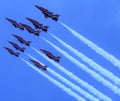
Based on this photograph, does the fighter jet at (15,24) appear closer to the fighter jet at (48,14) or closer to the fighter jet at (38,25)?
the fighter jet at (38,25)

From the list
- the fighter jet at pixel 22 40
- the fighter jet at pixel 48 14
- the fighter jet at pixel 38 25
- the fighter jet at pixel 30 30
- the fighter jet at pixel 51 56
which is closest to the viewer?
the fighter jet at pixel 48 14

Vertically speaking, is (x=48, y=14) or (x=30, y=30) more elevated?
(x=48, y=14)

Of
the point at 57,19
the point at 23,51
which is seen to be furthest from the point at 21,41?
the point at 57,19

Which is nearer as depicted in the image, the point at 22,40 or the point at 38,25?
the point at 38,25

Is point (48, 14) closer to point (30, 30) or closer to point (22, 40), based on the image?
point (30, 30)

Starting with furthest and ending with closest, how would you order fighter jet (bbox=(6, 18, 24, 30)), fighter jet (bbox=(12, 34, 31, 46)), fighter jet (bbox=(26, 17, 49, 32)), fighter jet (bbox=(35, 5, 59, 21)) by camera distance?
fighter jet (bbox=(6, 18, 24, 30)) < fighter jet (bbox=(12, 34, 31, 46)) < fighter jet (bbox=(26, 17, 49, 32)) < fighter jet (bbox=(35, 5, 59, 21))

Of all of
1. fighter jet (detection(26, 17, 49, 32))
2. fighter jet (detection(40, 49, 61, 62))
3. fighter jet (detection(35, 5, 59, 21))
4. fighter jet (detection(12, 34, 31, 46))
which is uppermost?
fighter jet (detection(35, 5, 59, 21))

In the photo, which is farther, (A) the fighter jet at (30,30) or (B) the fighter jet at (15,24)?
(B) the fighter jet at (15,24)

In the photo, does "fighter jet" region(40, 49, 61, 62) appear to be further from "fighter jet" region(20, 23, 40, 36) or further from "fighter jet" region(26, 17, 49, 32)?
"fighter jet" region(26, 17, 49, 32)

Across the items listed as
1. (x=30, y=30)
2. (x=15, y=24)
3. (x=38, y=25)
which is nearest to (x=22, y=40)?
(x=15, y=24)

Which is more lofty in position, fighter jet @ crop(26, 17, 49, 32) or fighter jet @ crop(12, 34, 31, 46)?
fighter jet @ crop(26, 17, 49, 32)

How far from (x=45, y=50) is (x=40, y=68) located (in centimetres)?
436

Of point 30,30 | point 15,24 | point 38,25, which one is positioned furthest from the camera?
point 15,24

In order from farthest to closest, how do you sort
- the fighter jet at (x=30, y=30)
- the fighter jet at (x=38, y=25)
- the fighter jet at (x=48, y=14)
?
the fighter jet at (x=30, y=30)
the fighter jet at (x=38, y=25)
the fighter jet at (x=48, y=14)
